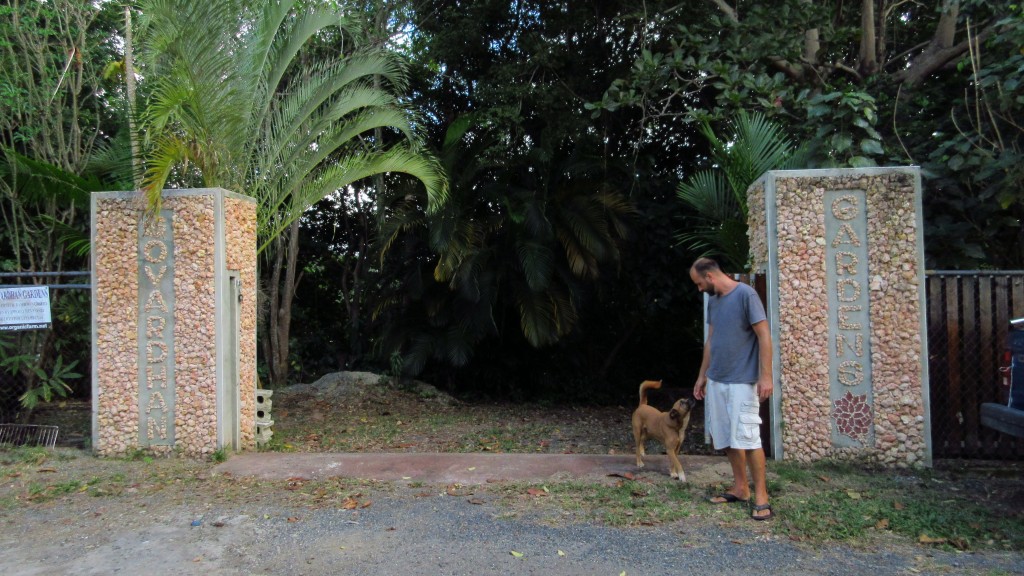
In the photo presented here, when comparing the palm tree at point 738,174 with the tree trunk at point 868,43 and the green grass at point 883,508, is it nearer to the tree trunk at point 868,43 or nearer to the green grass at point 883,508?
the tree trunk at point 868,43

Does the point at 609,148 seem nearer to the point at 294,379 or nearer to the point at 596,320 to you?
the point at 596,320

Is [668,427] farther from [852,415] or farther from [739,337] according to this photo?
[852,415]

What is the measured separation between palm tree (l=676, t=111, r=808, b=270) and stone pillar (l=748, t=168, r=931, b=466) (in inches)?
36.2

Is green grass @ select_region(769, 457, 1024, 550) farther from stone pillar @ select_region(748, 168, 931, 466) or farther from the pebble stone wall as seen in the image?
the pebble stone wall

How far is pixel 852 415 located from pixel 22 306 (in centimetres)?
782

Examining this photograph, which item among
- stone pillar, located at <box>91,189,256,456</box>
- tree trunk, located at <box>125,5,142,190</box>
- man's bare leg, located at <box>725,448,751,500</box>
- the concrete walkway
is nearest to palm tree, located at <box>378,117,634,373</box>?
tree trunk, located at <box>125,5,142,190</box>

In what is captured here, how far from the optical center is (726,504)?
538cm

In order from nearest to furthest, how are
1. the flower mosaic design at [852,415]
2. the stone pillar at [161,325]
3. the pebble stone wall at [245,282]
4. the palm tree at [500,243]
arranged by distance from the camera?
the flower mosaic design at [852,415]
the stone pillar at [161,325]
the pebble stone wall at [245,282]
the palm tree at [500,243]

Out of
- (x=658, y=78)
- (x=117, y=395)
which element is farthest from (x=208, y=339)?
(x=658, y=78)

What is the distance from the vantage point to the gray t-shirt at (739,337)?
17.0 ft

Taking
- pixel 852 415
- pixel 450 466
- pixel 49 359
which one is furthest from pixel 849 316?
pixel 49 359

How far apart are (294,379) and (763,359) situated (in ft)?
35.1

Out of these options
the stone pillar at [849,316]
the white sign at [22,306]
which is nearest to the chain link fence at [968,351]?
the stone pillar at [849,316]

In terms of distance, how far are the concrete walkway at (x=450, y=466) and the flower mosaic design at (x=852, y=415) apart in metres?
1.02
